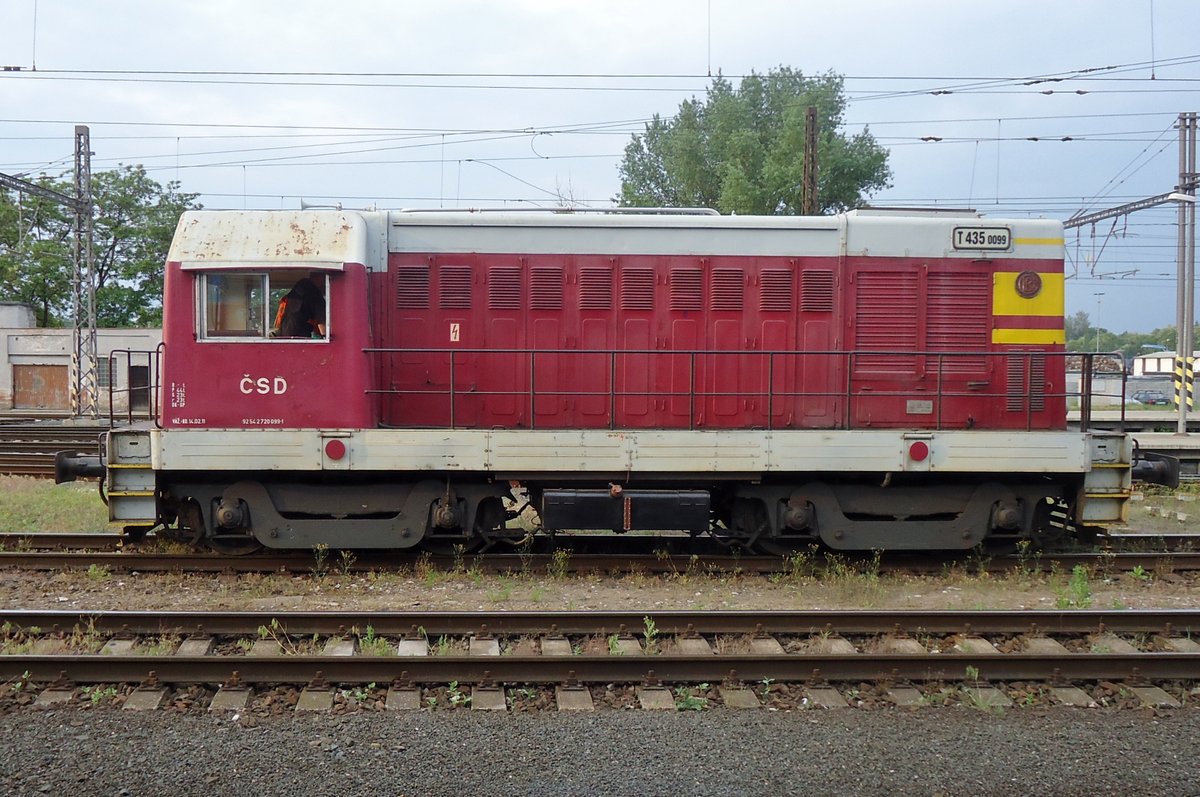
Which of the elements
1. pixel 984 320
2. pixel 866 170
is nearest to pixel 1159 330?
pixel 866 170

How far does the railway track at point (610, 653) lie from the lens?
509cm

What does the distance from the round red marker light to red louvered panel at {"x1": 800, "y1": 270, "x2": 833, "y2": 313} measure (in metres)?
4.45

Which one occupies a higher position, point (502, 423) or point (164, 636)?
point (502, 423)

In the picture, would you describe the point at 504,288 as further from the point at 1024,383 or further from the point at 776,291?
the point at 1024,383

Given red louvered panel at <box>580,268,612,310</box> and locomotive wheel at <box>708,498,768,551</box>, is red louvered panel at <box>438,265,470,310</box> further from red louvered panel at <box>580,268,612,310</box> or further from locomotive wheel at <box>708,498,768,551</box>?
locomotive wheel at <box>708,498,768,551</box>

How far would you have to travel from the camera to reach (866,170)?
33.5 m

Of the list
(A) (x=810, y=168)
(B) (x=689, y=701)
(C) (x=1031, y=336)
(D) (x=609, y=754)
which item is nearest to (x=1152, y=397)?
(A) (x=810, y=168)

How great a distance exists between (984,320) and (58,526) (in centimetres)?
1019

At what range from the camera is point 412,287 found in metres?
8.11

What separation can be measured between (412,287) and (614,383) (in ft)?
7.01

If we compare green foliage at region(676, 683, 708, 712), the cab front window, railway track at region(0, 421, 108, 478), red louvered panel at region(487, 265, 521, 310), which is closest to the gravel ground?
green foliage at region(676, 683, 708, 712)

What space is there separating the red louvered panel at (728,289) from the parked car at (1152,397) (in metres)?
47.2

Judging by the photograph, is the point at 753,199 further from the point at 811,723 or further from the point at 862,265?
the point at 811,723

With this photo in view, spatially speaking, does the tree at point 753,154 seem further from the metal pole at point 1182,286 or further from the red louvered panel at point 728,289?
the red louvered panel at point 728,289
